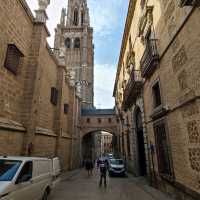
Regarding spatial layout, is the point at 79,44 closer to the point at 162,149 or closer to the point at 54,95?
the point at 54,95

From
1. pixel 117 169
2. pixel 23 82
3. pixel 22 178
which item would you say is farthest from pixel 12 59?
pixel 117 169

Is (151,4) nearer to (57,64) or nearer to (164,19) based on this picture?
(164,19)

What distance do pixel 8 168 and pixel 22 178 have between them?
18.8 inches

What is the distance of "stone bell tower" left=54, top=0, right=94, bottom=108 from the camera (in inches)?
1564

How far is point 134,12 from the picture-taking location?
1295cm

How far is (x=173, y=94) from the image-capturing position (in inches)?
263

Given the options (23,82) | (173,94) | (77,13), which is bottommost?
(173,94)

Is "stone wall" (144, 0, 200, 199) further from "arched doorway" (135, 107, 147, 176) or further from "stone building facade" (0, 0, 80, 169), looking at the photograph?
"stone building facade" (0, 0, 80, 169)

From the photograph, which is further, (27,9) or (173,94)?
(27,9)

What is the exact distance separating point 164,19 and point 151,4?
2.38 meters

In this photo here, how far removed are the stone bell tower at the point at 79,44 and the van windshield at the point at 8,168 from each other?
103 ft

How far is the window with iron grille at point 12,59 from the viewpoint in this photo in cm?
757

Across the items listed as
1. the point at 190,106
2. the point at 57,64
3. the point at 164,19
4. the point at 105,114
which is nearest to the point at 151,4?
the point at 164,19

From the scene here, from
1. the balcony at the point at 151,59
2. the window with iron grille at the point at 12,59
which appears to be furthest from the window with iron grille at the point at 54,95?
the balcony at the point at 151,59
